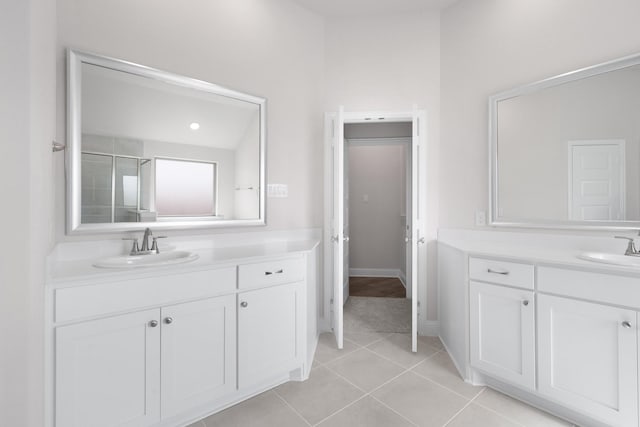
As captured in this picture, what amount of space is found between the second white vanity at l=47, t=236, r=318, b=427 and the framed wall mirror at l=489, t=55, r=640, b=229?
5.46ft

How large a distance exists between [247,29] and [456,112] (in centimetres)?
186

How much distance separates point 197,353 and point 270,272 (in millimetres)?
563

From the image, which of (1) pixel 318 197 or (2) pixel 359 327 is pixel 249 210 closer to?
(1) pixel 318 197

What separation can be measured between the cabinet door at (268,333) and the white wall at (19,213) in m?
0.87

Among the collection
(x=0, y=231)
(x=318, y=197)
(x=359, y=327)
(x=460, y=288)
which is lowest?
(x=359, y=327)

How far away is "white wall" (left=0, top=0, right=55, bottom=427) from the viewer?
0.88m

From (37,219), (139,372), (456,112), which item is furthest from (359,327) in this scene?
(37,219)

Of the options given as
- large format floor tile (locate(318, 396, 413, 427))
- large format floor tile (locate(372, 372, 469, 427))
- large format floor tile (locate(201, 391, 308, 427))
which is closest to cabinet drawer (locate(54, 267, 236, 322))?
large format floor tile (locate(201, 391, 308, 427))

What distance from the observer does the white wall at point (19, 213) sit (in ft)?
2.89

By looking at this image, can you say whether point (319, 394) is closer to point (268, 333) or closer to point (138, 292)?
point (268, 333)

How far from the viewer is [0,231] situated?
0.88 m

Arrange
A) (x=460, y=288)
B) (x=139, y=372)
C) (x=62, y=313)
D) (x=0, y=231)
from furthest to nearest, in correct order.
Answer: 1. (x=460, y=288)
2. (x=139, y=372)
3. (x=62, y=313)
4. (x=0, y=231)

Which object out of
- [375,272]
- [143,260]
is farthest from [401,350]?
[375,272]

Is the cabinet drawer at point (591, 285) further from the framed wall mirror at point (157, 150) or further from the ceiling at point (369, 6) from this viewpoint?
the ceiling at point (369, 6)
